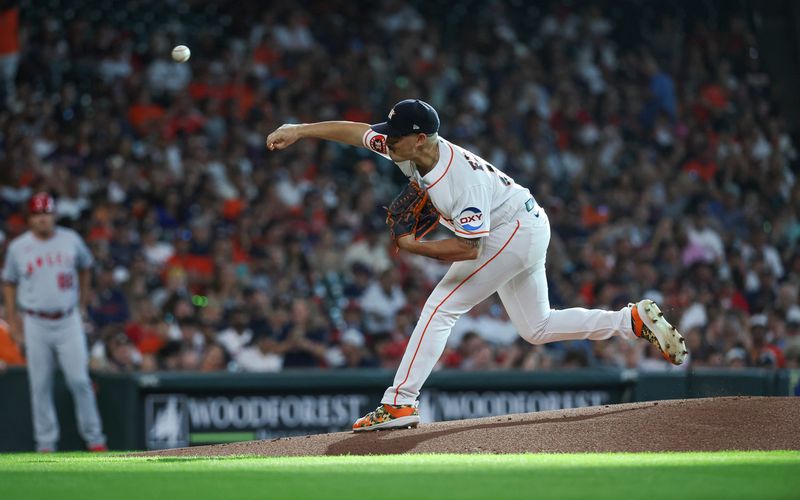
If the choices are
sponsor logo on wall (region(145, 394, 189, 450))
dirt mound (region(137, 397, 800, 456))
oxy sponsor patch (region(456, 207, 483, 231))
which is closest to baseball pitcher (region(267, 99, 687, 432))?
oxy sponsor patch (region(456, 207, 483, 231))

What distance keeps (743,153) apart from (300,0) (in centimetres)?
712

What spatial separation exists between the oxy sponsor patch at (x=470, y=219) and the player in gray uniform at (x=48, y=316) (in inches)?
194

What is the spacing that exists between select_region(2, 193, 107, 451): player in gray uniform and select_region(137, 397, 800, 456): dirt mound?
3.18 m

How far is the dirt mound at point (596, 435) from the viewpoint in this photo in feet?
22.4

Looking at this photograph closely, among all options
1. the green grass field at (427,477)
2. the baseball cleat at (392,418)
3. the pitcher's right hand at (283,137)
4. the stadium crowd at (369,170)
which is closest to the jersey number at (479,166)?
the pitcher's right hand at (283,137)

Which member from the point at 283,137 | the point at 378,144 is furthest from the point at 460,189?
the point at 283,137

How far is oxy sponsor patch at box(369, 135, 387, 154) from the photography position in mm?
7262

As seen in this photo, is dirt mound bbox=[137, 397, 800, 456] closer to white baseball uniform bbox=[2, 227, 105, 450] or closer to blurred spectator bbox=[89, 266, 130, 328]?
white baseball uniform bbox=[2, 227, 105, 450]

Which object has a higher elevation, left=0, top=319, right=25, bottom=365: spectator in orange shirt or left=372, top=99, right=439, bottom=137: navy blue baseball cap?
left=372, top=99, right=439, bottom=137: navy blue baseball cap

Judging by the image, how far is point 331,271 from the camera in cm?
1408

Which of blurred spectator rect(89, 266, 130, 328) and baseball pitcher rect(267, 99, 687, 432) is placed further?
blurred spectator rect(89, 266, 130, 328)

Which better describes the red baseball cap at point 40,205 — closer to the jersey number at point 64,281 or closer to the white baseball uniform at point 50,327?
the white baseball uniform at point 50,327

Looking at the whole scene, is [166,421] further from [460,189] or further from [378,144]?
[460,189]

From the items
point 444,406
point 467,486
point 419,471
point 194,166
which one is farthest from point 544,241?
point 194,166
